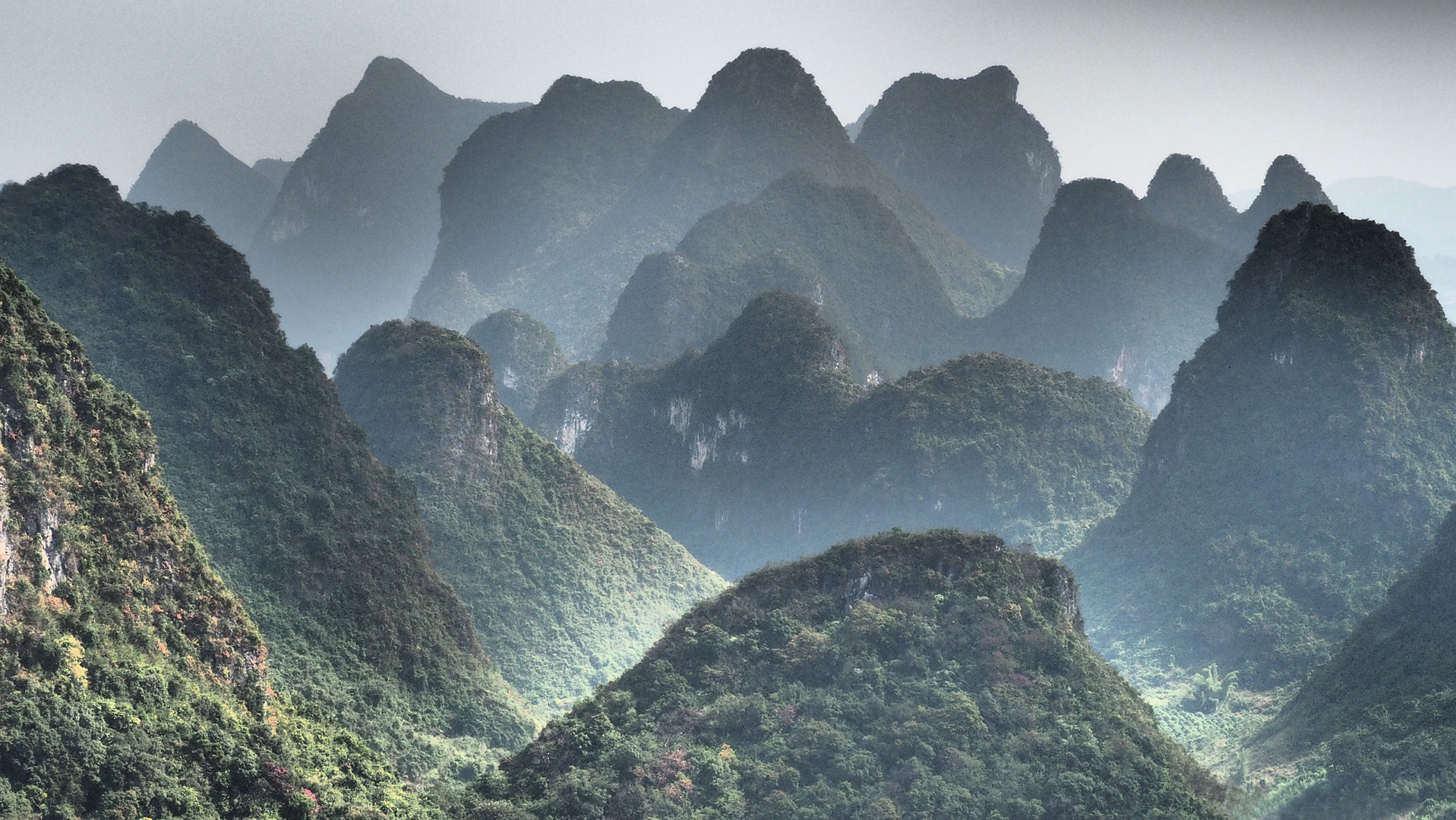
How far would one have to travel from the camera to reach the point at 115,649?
76.1 ft

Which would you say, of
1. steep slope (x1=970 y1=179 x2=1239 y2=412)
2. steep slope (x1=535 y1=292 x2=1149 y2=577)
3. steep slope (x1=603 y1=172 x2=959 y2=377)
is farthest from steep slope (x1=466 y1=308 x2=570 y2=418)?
steep slope (x1=970 y1=179 x2=1239 y2=412)

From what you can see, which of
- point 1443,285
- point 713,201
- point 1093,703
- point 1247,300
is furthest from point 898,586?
point 1443,285

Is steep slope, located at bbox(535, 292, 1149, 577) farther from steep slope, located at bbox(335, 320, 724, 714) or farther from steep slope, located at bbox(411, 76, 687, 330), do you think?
steep slope, located at bbox(411, 76, 687, 330)

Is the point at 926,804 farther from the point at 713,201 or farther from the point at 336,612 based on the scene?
the point at 713,201

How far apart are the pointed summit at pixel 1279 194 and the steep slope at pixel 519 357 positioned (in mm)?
46639

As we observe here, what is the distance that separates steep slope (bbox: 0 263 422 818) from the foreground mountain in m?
73.2

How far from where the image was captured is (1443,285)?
148 m

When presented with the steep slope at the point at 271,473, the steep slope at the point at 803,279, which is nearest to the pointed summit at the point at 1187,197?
the steep slope at the point at 803,279

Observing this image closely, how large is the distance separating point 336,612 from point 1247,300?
3600 centimetres

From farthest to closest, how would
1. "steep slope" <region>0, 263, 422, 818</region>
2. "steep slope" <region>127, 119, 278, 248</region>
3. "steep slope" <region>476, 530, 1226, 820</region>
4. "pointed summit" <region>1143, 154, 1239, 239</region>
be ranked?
"steep slope" <region>127, 119, 278, 248</region>, "pointed summit" <region>1143, 154, 1239, 239</region>, "steep slope" <region>476, 530, 1226, 820</region>, "steep slope" <region>0, 263, 422, 818</region>

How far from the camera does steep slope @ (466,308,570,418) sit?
80562 mm

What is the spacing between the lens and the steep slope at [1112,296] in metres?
85.4

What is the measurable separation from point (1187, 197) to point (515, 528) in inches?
2900

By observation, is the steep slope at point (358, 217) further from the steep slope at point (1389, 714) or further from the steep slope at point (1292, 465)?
the steep slope at point (1389, 714)
